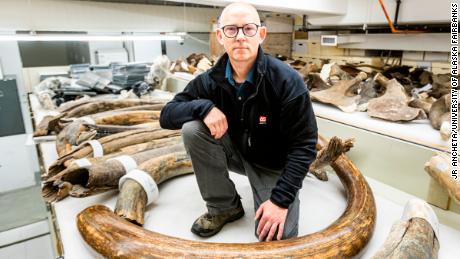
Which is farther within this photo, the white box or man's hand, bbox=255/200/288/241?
the white box

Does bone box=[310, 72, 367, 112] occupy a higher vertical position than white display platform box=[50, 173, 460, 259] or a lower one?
higher

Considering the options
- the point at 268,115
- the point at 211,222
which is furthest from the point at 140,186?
the point at 268,115

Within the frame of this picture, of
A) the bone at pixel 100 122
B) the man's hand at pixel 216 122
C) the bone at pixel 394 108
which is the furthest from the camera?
the bone at pixel 100 122

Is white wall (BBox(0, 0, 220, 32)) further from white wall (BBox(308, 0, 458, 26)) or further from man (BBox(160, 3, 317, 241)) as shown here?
man (BBox(160, 3, 317, 241))

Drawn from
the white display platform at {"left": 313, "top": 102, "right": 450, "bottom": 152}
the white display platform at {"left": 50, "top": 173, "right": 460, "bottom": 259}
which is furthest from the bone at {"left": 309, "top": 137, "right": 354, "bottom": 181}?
the white display platform at {"left": 313, "top": 102, "right": 450, "bottom": 152}

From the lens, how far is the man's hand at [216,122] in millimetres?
1453

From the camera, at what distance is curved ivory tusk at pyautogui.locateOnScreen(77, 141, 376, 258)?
1.25m

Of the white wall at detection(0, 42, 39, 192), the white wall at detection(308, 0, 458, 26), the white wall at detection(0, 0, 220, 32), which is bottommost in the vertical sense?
the white wall at detection(0, 42, 39, 192)

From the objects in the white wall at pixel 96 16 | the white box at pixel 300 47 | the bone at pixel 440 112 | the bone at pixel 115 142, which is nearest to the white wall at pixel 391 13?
the white box at pixel 300 47

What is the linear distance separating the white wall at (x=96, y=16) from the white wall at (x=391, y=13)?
325cm

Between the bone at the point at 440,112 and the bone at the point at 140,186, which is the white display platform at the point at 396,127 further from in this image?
the bone at the point at 140,186

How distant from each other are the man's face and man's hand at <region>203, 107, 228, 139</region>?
275 mm

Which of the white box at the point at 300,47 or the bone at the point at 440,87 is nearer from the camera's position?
the bone at the point at 440,87

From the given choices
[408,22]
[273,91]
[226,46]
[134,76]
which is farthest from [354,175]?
[134,76]
